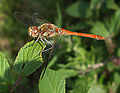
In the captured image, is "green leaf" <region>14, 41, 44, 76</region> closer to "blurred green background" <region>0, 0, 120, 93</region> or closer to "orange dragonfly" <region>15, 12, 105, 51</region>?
"orange dragonfly" <region>15, 12, 105, 51</region>

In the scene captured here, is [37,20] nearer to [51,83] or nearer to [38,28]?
[38,28]

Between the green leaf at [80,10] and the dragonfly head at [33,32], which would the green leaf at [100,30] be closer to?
the green leaf at [80,10]

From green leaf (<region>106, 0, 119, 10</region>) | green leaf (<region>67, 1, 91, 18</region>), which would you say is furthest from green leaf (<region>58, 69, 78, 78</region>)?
green leaf (<region>106, 0, 119, 10</region>)

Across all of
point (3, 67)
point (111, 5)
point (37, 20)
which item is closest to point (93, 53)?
point (111, 5)

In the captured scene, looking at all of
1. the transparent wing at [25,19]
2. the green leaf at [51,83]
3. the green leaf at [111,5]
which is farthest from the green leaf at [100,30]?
the green leaf at [51,83]

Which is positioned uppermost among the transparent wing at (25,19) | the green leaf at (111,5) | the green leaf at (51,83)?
the green leaf at (111,5)

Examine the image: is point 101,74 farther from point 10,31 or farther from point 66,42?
point 10,31
